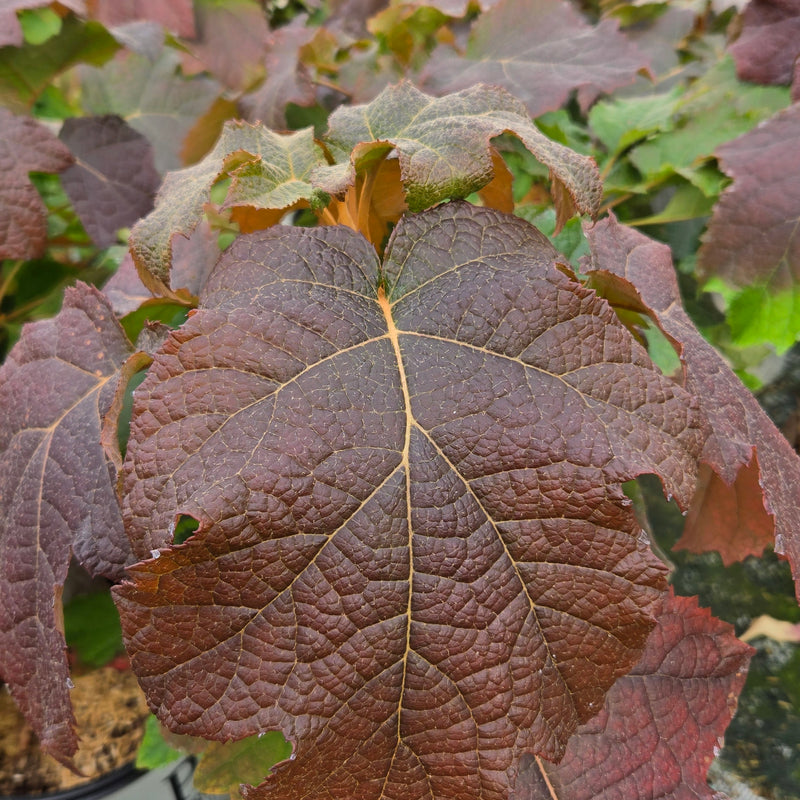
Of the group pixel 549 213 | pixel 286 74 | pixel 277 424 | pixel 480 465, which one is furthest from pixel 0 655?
pixel 286 74

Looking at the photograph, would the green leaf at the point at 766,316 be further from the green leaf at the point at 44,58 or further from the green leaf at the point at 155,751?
the green leaf at the point at 44,58

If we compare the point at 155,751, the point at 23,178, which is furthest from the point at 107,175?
the point at 155,751

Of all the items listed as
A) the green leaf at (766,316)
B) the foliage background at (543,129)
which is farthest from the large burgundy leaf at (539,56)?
the green leaf at (766,316)

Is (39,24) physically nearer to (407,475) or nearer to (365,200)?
(365,200)

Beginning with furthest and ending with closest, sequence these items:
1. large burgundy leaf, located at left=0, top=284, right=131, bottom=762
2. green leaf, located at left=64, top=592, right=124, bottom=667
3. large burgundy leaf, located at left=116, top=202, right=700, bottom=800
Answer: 1. green leaf, located at left=64, top=592, right=124, bottom=667
2. large burgundy leaf, located at left=0, top=284, right=131, bottom=762
3. large burgundy leaf, located at left=116, top=202, right=700, bottom=800

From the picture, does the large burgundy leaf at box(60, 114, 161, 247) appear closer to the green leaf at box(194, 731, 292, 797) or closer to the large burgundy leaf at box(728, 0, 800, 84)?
the green leaf at box(194, 731, 292, 797)

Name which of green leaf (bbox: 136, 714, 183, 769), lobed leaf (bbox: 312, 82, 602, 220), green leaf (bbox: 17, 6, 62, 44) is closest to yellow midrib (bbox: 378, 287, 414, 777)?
lobed leaf (bbox: 312, 82, 602, 220)
